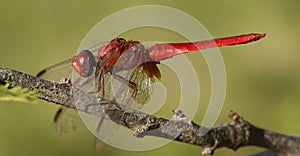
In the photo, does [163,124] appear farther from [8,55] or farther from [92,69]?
[8,55]

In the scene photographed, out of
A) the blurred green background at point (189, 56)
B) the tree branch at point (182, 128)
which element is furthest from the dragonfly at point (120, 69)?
the blurred green background at point (189, 56)

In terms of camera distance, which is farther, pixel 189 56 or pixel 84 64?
pixel 189 56

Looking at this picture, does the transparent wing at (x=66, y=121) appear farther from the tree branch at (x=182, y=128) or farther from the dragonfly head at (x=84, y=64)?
the tree branch at (x=182, y=128)

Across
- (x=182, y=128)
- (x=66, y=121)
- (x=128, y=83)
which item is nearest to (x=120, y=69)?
(x=128, y=83)

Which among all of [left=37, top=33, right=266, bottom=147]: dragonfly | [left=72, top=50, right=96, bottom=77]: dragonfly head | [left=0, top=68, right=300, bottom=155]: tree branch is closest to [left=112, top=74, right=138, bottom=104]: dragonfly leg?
[left=37, top=33, right=266, bottom=147]: dragonfly

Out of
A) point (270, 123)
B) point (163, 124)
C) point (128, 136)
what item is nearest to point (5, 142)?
point (270, 123)

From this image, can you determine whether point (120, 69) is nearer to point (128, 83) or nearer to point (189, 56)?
point (128, 83)
